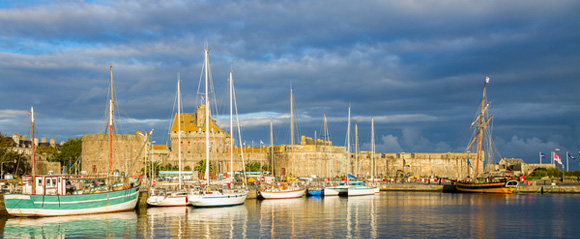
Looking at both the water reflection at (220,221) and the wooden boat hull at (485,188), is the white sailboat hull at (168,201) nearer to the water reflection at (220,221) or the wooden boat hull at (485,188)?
the water reflection at (220,221)

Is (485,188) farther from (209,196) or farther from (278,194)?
(209,196)

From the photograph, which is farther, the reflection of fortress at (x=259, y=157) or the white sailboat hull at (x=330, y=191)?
the reflection of fortress at (x=259, y=157)

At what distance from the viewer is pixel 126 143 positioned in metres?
74.1

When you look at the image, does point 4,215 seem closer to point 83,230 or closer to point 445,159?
point 83,230

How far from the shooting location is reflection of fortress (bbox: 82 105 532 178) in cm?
7356

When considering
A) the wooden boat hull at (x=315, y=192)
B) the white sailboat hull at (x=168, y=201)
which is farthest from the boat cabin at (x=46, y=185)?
the wooden boat hull at (x=315, y=192)

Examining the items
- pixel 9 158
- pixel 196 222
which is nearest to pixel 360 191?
pixel 196 222

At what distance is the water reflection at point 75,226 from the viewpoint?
85.6 ft

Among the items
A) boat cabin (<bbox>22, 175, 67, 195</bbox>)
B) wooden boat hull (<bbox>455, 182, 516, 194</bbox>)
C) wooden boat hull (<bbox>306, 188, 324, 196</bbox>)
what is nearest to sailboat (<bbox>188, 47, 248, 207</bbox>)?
boat cabin (<bbox>22, 175, 67, 195</bbox>)

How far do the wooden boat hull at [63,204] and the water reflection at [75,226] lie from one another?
0.39m

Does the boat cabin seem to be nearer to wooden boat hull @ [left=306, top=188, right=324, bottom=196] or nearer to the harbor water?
the harbor water

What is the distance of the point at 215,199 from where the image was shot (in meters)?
39.6

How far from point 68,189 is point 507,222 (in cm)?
2501

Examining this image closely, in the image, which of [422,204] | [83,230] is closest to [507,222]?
[422,204]
